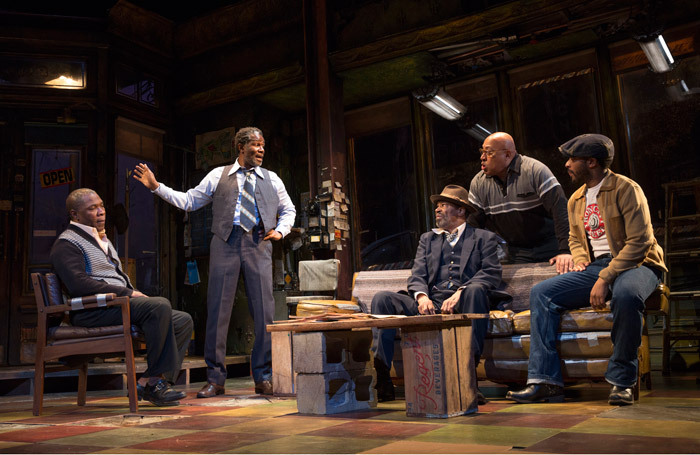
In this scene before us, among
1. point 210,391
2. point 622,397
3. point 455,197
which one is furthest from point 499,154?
point 210,391

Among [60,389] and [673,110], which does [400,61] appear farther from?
[60,389]

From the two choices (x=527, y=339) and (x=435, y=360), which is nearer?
(x=435, y=360)

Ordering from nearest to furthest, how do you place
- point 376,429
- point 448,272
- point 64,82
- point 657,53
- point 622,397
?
point 376,429
point 622,397
point 448,272
point 657,53
point 64,82

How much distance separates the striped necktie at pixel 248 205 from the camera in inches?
171

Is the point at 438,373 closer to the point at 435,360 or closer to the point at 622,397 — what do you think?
the point at 435,360

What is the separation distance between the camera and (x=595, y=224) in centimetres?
360

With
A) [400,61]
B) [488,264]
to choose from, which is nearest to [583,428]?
[488,264]

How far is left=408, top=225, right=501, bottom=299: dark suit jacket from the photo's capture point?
12.5ft

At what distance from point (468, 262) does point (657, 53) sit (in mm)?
4128

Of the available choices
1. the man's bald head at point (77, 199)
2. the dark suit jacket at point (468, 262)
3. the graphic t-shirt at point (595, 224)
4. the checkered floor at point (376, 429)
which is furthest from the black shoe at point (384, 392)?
the man's bald head at point (77, 199)

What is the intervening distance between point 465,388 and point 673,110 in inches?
200

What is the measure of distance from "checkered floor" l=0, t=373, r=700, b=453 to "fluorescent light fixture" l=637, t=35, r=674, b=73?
3991mm

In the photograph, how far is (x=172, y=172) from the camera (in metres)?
8.70

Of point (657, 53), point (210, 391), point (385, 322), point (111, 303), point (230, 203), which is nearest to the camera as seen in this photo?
point (385, 322)
